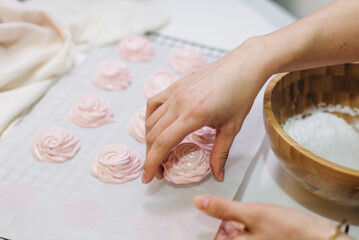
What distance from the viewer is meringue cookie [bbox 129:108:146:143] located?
127 centimetres

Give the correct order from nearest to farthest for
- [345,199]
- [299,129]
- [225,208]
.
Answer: [225,208] < [345,199] < [299,129]

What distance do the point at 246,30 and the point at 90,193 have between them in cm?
122

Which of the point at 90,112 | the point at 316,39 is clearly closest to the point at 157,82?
the point at 90,112

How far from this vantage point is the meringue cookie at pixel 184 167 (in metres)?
1.08

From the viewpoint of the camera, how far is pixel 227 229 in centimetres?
100

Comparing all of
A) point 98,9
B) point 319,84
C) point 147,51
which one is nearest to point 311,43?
→ point 319,84

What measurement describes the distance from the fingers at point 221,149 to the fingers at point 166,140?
0.33ft

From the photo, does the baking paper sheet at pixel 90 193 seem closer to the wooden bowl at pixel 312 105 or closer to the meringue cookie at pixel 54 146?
the meringue cookie at pixel 54 146

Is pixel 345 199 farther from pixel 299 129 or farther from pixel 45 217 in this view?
pixel 45 217

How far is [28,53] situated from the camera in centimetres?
151

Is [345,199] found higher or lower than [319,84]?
lower

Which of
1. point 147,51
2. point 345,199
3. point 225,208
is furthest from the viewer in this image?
point 147,51

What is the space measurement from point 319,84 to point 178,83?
53 centimetres

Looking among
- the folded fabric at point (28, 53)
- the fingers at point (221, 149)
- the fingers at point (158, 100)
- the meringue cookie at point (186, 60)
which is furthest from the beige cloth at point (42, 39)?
the fingers at point (221, 149)
